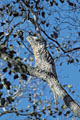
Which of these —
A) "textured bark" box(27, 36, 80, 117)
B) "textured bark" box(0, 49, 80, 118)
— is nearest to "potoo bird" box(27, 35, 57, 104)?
"textured bark" box(27, 36, 80, 117)

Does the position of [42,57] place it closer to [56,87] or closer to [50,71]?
[50,71]

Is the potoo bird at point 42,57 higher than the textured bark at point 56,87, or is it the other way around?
the potoo bird at point 42,57

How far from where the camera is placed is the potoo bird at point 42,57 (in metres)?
4.09

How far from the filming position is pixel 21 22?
551 cm

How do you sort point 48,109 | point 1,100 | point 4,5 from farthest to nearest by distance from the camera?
point 4,5 < point 48,109 < point 1,100

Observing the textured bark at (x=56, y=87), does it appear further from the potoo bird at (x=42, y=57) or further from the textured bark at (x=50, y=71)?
the potoo bird at (x=42, y=57)

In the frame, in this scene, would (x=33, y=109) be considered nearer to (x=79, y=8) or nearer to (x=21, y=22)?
(x=21, y=22)

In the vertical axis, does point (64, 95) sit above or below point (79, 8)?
below

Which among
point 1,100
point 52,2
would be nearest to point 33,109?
point 1,100

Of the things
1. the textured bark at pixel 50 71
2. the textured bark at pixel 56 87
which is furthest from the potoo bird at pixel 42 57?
the textured bark at pixel 56 87

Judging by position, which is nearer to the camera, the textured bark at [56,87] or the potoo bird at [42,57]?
the textured bark at [56,87]

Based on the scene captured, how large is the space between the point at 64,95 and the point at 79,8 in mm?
3471

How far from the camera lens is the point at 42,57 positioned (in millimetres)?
4324

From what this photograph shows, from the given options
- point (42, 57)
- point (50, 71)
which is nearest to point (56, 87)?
point (50, 71)
